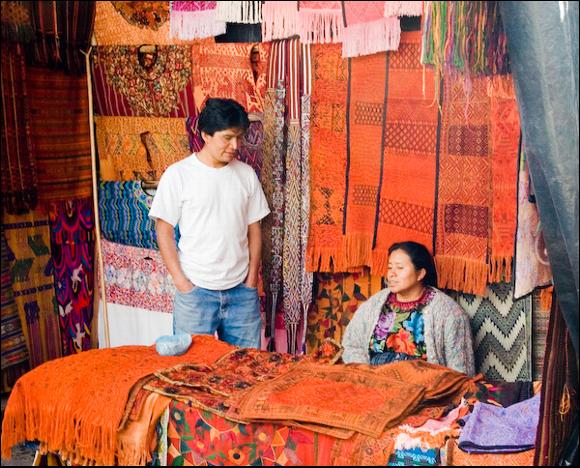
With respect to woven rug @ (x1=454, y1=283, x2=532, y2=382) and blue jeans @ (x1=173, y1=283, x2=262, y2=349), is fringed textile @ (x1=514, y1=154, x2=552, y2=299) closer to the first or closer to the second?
woven rug @ (x1=454, y1=283, x2=532, y2=382)

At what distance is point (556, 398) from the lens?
2986 mm

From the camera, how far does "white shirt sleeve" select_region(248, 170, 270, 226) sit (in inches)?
199

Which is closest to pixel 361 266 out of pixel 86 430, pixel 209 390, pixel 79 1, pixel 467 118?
pixel 467 118

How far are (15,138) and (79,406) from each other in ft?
7.45

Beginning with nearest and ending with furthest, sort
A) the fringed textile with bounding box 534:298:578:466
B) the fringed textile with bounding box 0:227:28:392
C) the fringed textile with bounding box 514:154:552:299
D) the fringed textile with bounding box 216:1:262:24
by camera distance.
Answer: the fringed textile with bounding box 534:298:578:466
the fringed textile with bounding box 514:154:552:299
the fringed textile with bounding box 216:1:262:24
the fringed textile with bounding box 0:227:28:392

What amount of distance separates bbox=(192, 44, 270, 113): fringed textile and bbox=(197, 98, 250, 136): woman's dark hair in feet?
1.19

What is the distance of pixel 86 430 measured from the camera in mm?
3635

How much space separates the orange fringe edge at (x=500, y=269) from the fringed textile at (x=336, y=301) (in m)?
0.73

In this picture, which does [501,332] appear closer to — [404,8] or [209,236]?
[209,236]

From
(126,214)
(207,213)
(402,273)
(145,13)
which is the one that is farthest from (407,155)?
(126,214)

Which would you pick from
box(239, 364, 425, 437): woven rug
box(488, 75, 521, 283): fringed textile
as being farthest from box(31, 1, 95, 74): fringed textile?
box(239, 364, 425, 437): woven rug

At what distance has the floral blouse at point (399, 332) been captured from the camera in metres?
4.79

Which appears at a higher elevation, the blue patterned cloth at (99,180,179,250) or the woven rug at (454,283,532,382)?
the blue patterned cloth at (99,180,179,250)

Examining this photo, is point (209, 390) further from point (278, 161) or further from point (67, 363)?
point (278, 161)
